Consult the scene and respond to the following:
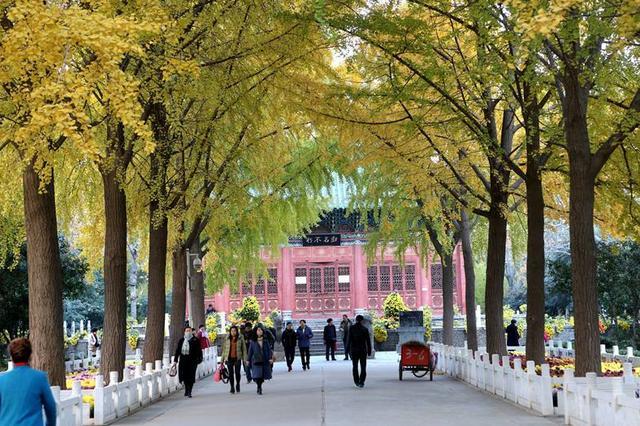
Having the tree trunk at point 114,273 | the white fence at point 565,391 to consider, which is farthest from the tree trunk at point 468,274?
the tree trunk at point 114,273

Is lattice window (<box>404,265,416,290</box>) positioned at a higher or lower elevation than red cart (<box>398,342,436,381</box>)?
higher

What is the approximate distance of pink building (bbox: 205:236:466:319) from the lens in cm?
5381

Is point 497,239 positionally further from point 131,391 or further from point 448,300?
point 448,300

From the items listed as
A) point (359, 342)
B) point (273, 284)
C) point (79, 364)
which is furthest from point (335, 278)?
point (359, 342)

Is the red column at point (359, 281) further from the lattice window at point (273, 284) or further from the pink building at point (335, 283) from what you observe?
the lattice window at point (273, 284)

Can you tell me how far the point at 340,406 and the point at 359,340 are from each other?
4.91 metres

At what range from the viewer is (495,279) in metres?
24.0

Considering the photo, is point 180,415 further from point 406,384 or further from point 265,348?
point 406,384

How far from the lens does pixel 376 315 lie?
→ 5144 centimetres

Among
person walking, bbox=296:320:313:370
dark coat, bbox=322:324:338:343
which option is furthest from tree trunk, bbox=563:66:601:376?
dark coat, bbox=322:324:338:343

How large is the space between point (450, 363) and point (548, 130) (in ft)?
37.7

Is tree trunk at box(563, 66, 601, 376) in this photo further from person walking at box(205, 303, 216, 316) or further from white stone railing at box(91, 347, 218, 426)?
person walking at box(205, 303, 216, 316)

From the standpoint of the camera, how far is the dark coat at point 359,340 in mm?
23172

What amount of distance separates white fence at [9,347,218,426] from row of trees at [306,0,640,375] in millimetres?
6722
